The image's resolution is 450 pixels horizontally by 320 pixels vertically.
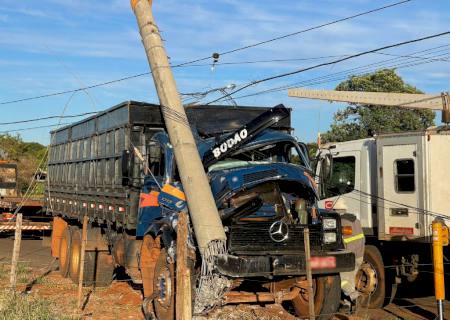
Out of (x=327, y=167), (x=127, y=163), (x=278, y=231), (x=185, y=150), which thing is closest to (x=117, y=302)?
(x=127, y=163)

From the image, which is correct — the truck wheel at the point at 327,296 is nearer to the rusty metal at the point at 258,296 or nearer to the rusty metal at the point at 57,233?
the rusty metal at the point at 258,296

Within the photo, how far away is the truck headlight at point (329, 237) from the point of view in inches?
310

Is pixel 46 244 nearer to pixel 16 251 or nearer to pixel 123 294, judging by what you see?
pixel 123 294

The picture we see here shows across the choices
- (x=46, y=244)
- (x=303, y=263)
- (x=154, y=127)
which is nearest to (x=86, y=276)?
(x=154, y=127)

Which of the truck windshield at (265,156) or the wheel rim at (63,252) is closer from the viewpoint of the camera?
the truck windshield at (265,156)

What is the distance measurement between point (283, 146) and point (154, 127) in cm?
247

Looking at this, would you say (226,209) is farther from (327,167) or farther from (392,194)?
(392,194)

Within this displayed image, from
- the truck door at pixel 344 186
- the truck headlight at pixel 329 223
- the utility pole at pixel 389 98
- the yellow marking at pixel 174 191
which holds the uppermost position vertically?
the utility pole at pixel 389 98

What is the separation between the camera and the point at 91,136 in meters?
12.6

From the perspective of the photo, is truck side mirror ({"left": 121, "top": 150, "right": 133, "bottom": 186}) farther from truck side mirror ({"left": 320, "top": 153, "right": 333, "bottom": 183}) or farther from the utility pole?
the utility pole

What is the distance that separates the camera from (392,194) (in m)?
10.2

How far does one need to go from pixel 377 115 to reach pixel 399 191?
19.3m

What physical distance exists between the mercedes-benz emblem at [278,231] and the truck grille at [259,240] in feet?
0.13

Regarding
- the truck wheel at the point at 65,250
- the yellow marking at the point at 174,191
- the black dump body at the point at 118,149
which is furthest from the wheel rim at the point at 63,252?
the yellow marking at the point at 174,191
